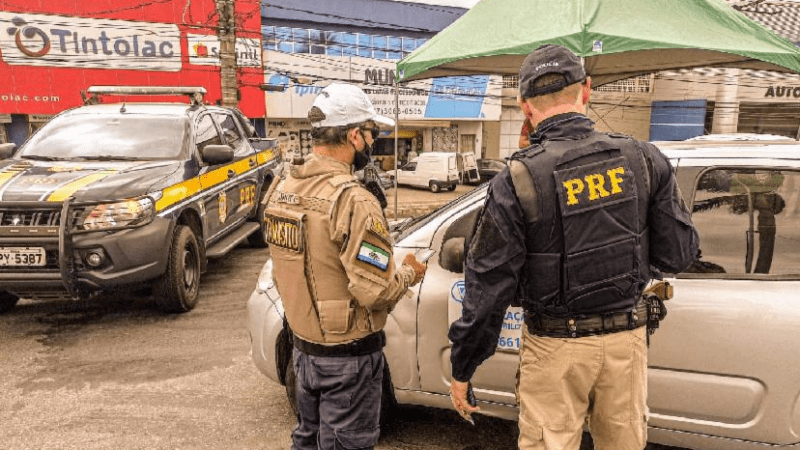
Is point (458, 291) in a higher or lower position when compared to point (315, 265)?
lower

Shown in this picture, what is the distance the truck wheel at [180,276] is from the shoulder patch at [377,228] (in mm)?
3411

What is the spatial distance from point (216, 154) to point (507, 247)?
4276 mm

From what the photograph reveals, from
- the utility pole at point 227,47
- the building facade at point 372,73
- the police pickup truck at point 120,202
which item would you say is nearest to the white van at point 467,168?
the building facade at point 372,73

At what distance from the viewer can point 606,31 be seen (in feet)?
13.5

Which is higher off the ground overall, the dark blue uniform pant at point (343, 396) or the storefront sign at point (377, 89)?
the storefront sign at point (377, 89)

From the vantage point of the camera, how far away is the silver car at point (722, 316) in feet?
7.39

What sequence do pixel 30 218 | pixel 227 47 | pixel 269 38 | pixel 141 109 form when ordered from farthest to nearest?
pixel 269 38, pixel 227 47, pixel 141 109, pixel 30 218

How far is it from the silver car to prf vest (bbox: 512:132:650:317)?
705mm

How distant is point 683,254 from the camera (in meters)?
1.82

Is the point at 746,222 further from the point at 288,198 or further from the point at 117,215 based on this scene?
the point at 117,215

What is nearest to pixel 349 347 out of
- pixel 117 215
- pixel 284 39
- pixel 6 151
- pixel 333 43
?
pixel 117 215

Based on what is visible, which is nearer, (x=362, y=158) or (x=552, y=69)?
(x=552, y=69)

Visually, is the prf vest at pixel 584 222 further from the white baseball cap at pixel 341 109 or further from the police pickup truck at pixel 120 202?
Answer: the police pickup truck at pixel 120 202

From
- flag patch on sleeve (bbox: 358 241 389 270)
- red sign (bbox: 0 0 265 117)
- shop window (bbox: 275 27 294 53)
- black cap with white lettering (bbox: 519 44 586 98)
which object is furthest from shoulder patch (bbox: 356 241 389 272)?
shop window (bbox: 275 27 294 53)
